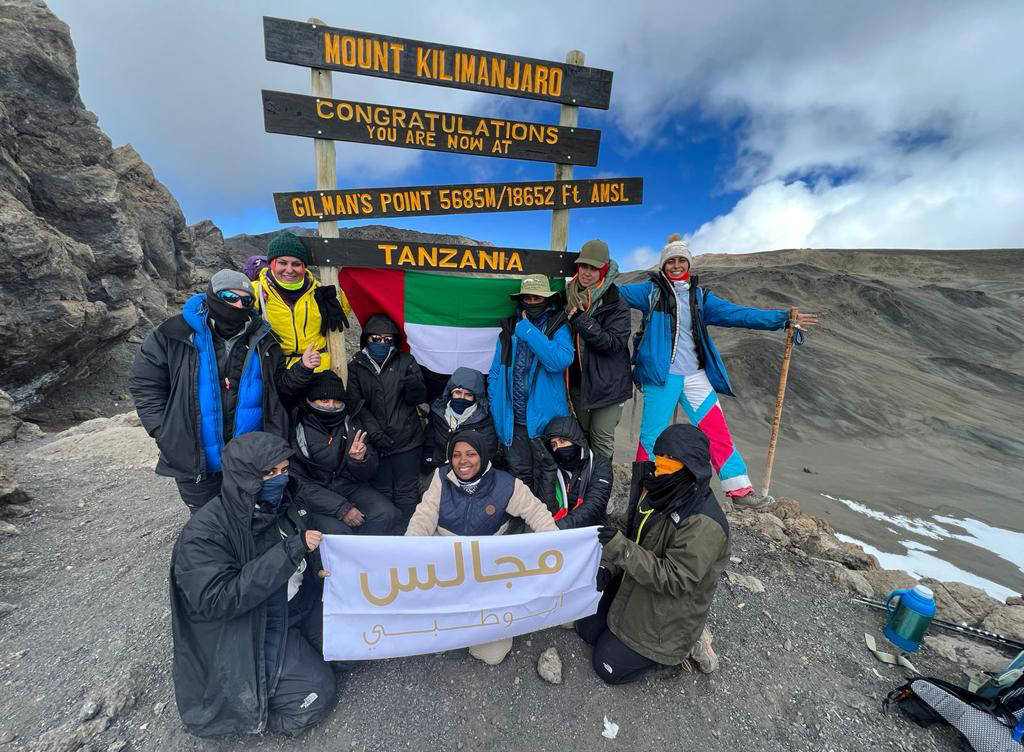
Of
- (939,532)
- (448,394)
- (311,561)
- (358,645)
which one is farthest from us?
(939,532)

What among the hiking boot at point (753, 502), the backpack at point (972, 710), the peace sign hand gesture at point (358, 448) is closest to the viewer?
the backpack at point (972, 710)

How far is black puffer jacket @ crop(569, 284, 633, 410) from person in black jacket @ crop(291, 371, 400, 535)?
2.39m

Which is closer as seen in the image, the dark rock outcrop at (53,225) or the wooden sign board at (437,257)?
the wooden sign board at (437,257)

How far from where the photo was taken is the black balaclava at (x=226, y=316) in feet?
11.6

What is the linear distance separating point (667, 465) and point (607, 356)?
1.68m

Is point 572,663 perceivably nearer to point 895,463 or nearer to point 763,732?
point 763,732

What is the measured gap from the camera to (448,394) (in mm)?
4492

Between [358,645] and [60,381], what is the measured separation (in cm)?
1634

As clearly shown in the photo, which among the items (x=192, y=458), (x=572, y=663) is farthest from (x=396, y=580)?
(x=192, y=458)

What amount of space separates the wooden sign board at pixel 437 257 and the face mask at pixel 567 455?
6.51 ft

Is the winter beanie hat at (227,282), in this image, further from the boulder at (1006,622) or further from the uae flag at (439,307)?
the boulder at (1006,622)

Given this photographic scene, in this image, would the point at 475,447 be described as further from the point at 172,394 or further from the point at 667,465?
the point at 172,394

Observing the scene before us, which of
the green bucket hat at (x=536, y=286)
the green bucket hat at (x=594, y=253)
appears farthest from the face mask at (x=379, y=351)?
the green bucket hat at (x=594, y=253)

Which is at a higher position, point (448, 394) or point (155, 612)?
point (448, 394)
